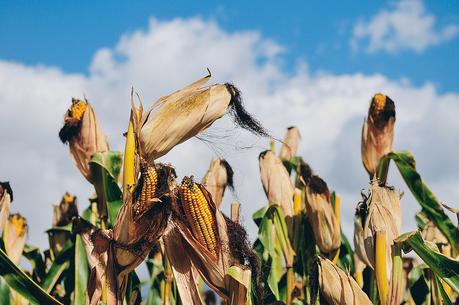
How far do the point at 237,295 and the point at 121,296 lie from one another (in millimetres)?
581

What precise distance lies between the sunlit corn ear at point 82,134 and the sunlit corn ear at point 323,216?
1.76 m

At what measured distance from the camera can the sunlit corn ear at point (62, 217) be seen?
704 centimetres

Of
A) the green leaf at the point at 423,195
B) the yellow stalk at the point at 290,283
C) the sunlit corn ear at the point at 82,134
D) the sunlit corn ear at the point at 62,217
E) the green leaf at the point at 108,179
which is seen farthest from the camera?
the sunlit corn ear at the point at 62,217

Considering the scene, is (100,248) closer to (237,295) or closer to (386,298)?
(237,295)

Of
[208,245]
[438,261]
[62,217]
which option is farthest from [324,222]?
[62,217]

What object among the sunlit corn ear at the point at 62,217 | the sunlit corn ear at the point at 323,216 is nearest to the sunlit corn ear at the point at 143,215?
the sunlit corn ear at the point at 323,216

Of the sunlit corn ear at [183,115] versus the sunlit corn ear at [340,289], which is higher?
the sunlit corn ear at [183,115]

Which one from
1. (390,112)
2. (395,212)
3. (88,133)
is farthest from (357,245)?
(88,133)

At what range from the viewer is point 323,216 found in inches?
234

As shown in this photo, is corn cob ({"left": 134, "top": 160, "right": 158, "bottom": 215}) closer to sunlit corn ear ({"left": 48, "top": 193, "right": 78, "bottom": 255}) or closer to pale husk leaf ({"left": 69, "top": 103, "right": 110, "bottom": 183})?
pale husk leaf ({"left": 69, "top": 103, "right": 110, "bottom": 183})

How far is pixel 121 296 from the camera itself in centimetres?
365

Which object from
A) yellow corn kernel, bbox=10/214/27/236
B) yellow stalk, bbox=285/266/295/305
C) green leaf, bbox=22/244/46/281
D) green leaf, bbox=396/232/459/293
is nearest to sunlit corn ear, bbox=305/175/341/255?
yellow stalk, bbox=285/266/295/305

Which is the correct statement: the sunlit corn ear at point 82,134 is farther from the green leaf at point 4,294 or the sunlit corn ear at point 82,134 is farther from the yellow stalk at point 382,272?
the yellow stalk at point 382,272

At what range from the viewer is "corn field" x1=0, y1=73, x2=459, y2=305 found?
359 cm
